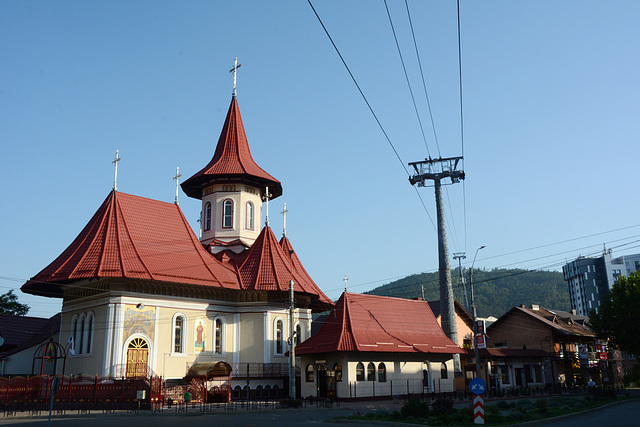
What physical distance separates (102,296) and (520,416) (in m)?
23.6

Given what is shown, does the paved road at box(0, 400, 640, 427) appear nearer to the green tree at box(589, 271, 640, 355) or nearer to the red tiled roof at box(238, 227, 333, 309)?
the red tiled roof at box(238, 227, 333, 309)

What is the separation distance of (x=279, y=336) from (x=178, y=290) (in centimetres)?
778

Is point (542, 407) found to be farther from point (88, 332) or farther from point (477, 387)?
point (88, 332)

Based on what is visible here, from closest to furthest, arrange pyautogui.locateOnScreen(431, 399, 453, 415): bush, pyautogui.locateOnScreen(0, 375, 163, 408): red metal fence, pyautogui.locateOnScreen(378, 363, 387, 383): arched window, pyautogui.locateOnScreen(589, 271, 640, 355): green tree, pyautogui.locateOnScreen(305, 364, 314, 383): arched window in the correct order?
pyautogui.locateOnScreen(431, 399, 453, 415): bush < pyautogui.locateOnScreen(0, 375, 163, 408): red metal fence < pyautogui.locateOnScreen(378, 363, 387, 383): arched window < pyautogui.locateOnScreen(305, 364, 314, 383): arched window < pyautogui.locateOnScreen(589, 271, 640, 355): green tree

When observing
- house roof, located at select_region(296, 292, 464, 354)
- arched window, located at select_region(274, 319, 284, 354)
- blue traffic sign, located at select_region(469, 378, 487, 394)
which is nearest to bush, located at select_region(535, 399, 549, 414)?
blue traffic sign, located at select_region(469, 378, 487, 394)

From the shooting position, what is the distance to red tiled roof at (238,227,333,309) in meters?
37.5

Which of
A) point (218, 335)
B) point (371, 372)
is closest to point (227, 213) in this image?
point (218, 335)

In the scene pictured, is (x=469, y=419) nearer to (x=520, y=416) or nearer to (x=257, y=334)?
(x=520, y=416)

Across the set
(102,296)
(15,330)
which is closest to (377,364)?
(102,296)

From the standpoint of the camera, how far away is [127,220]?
35875 millimetres

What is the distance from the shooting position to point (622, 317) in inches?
1818

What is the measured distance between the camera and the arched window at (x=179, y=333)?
33.9 metres

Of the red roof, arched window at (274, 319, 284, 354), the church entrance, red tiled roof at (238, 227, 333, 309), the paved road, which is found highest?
the red roof

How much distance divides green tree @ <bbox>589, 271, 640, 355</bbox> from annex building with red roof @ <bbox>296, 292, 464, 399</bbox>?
16564 mm
